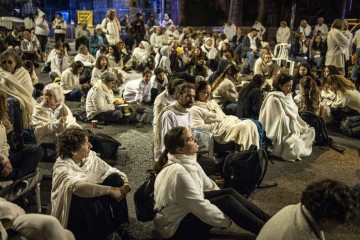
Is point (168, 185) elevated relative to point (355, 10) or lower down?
lower down

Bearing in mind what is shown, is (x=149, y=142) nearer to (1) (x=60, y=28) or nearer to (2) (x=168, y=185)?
(2) (x=168, y=185)

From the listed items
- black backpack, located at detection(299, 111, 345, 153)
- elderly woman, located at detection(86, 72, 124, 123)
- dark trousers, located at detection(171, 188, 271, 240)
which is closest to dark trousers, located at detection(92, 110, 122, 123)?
elderly woman, located at detection(86, 72, 124, 123)

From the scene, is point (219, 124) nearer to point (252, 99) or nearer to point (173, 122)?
point (252, 99)

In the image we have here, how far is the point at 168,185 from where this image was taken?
319 centimetres

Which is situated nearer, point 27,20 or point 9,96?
point 9,96

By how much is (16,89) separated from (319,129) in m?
4.47

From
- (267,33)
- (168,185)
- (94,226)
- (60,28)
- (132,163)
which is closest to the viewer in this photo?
(168,185)

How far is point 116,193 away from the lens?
133 inches

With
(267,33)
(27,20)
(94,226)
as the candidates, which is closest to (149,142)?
(94,226)

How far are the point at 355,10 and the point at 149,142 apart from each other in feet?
65.6

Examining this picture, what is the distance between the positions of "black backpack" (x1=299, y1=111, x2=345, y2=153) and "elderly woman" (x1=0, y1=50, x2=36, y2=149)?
13.3 ft

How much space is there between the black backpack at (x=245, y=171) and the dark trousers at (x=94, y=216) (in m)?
1.40

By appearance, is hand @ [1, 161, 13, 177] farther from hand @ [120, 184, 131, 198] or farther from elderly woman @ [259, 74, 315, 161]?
elderly woman @ [259, 74, 315, 161]

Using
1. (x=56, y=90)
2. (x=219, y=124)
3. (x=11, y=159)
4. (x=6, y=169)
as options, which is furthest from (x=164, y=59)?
(x=6, y=169)
